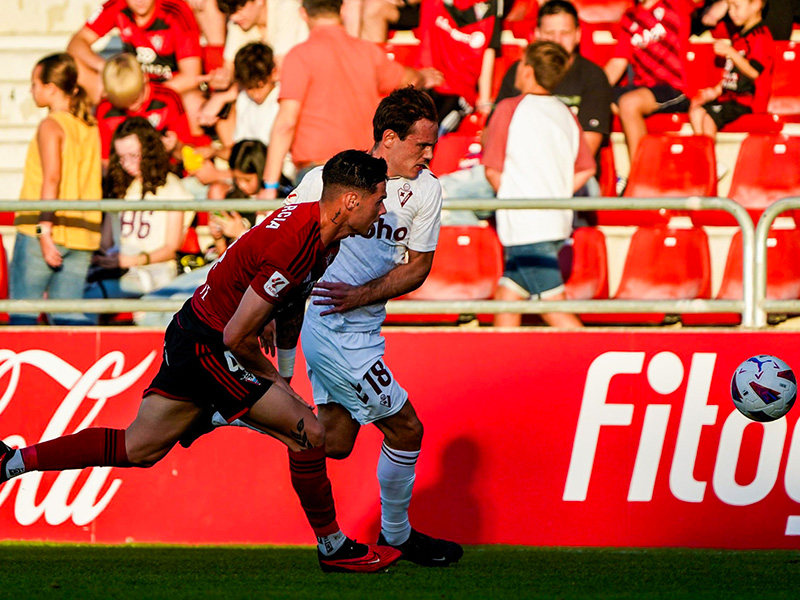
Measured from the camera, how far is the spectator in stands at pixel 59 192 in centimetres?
742

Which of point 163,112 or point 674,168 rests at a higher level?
point 163,112

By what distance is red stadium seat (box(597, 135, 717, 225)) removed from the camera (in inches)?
343

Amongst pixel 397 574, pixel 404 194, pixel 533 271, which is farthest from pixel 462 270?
pixel 397 574

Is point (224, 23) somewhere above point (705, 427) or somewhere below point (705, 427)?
above

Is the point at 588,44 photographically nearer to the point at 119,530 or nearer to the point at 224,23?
the point at 224,23

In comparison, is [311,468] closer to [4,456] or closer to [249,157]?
[4,456]

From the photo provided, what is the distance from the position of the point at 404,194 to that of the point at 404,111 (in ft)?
1.32

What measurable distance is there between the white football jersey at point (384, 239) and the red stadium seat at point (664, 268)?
2257 millimetres

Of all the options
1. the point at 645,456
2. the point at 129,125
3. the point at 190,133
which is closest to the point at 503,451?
the point at 645,456

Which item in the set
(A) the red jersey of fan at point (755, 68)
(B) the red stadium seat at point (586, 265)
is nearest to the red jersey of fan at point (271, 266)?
(B) the red stadium seat at point (586, 265)

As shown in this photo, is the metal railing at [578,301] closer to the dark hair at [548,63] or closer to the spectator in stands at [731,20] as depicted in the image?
the dark hair at [548,63]

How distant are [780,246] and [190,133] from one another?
4.82 meters

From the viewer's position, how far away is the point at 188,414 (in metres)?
5.28

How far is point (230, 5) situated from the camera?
977 centimetres
